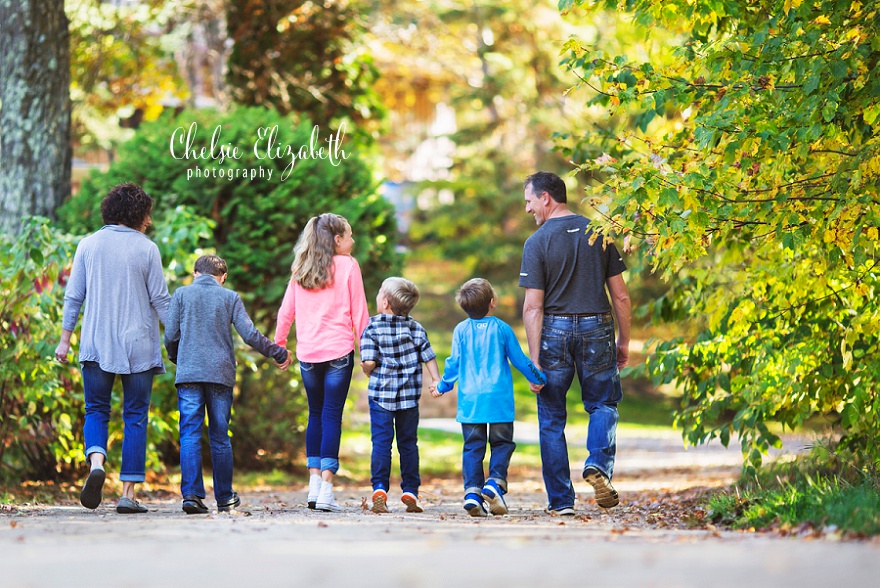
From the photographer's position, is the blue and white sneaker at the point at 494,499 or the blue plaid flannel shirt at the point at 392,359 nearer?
the blue and white sneaker at the point at 494,499

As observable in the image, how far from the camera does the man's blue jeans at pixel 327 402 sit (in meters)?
6.64

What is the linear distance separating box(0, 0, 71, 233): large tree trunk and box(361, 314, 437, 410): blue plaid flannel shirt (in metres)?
4.16

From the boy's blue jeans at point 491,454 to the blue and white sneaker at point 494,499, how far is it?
0.09 metres

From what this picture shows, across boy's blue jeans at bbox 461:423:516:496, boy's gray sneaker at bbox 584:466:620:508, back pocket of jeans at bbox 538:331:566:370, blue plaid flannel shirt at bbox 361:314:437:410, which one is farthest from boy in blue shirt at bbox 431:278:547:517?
boy's gray sneaker at bbox 584:466:620:508

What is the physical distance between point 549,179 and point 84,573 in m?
3.82

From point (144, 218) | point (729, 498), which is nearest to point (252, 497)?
point (144, 218)

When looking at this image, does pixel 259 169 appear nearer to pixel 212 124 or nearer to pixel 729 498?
pixel 212 124

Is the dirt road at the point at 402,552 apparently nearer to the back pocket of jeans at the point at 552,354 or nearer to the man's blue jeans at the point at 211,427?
the man's blue jeans at the point at 211,427

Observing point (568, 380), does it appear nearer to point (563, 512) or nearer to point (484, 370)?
point (484, 370)

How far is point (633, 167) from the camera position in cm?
592

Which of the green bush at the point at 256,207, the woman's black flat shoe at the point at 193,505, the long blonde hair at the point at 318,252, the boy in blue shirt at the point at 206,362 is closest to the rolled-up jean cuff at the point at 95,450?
the boy in blue shirt at the point at 206,362

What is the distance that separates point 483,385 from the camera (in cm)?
648

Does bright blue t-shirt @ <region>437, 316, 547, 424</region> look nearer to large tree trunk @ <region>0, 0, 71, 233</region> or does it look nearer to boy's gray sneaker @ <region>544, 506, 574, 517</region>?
boy's gray sneaker @ <region>544, 506, 574, 517</region>


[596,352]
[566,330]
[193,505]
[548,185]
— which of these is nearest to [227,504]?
[193,505]
